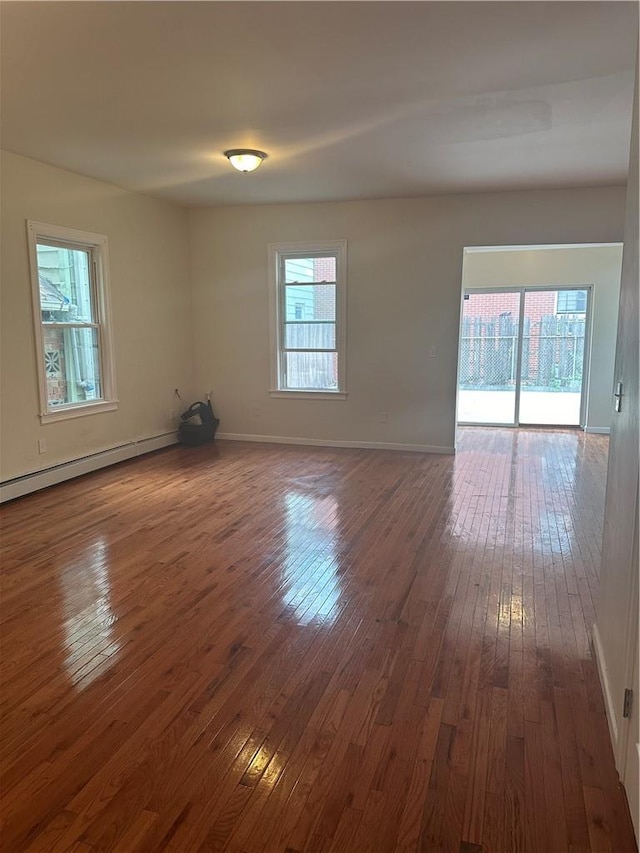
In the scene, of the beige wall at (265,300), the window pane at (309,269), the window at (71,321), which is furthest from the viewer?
the window pane at (309,269)

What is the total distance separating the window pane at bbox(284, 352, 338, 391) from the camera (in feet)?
22.9

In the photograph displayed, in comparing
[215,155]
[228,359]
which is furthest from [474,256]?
[215,155]

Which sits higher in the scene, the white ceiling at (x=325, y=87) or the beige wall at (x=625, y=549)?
the white ceiling at (x=325, y=87)

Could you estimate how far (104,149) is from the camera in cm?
458

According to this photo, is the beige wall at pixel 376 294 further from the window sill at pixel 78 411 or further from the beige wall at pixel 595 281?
the window sill at pixel 78 411

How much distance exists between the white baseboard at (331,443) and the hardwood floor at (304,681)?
2.12 m

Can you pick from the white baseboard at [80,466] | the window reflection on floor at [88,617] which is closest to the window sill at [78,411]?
the white baseboard at [80,466]

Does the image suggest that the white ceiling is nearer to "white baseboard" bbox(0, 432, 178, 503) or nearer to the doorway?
"white baseboard" bbox(0, 432, 178, 503)

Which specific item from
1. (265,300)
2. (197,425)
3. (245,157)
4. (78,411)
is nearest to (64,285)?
(78,411)

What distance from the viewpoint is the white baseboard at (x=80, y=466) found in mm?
4770

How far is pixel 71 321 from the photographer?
5.43 m

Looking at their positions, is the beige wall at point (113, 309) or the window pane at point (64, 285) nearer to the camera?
the beige wall at point (113, 309)

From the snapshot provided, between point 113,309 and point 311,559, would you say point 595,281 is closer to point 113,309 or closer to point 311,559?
point 113,309

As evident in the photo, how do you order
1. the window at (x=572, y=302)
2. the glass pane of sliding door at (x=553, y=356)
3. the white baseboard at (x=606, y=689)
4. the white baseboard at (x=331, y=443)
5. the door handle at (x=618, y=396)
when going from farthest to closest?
the glass pane of sliding door at (x=553, y=356), the window at (x=572, y=302), the white baseboard at (x=331, y=443), the door handle at (x=618, y=396), the white baseboard at (x=606, y=689)
